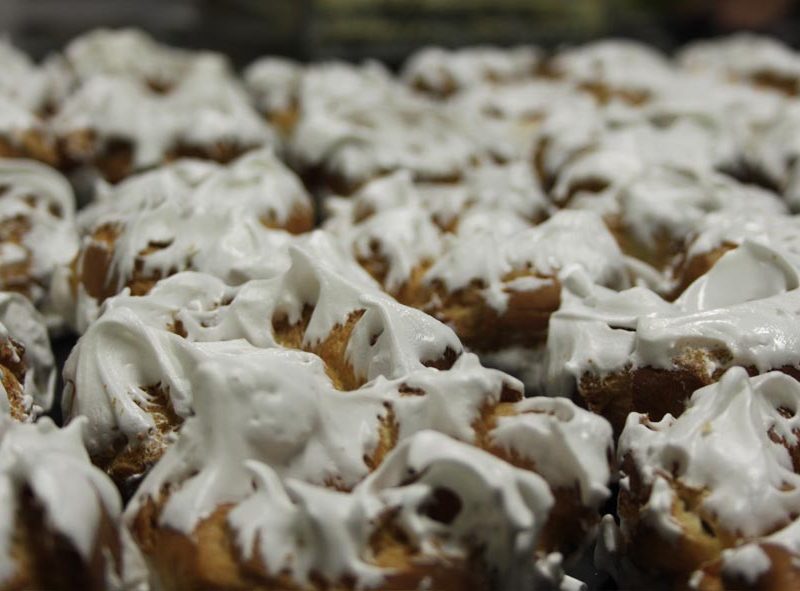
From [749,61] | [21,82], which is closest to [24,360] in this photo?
[21,82]

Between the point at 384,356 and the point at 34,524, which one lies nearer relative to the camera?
the point at 34,524

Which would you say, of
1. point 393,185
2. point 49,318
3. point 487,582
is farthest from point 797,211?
point 49,318

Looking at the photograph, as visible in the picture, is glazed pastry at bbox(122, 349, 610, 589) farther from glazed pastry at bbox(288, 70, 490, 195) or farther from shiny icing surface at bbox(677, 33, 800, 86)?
shiny icing surface at bbox(677, 33, 800, 86)

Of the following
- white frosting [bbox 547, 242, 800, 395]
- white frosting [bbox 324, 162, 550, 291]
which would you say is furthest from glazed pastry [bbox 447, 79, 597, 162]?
white frosting [bbox 547, 242, 800, 395]

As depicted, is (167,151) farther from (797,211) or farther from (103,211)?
(797,211)

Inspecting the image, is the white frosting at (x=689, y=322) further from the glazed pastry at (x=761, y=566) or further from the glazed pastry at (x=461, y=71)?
the glazed pastry at (x=461, y=71)

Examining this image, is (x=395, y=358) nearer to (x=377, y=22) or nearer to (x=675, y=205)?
(x=675, y=205)
